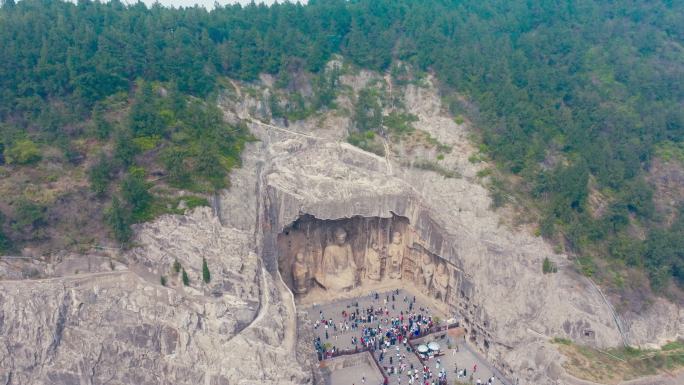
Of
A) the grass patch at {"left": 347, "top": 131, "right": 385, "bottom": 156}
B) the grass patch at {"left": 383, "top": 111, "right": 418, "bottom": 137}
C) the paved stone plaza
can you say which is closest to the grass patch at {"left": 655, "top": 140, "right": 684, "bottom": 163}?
the grass patch at {"left": 383, "top": 111, "right": 418, "bottom": 137}

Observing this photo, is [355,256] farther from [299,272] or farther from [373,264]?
[299,272]

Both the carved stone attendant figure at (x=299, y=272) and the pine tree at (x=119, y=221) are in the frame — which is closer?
the pine tree at (x=119, y=221)

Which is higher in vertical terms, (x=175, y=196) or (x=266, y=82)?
(x=266, y=82)

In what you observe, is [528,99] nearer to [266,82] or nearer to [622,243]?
[622,243]

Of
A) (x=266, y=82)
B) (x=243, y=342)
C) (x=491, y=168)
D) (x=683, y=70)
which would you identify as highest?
(x=683, y=70)

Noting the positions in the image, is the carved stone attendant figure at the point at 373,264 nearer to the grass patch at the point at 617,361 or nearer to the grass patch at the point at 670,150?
the grass patch at the point at 617,361

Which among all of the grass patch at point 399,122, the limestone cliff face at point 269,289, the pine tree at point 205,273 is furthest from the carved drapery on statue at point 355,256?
the pine tree at point 205,273

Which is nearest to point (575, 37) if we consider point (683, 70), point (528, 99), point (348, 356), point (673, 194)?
point (683, 70)
